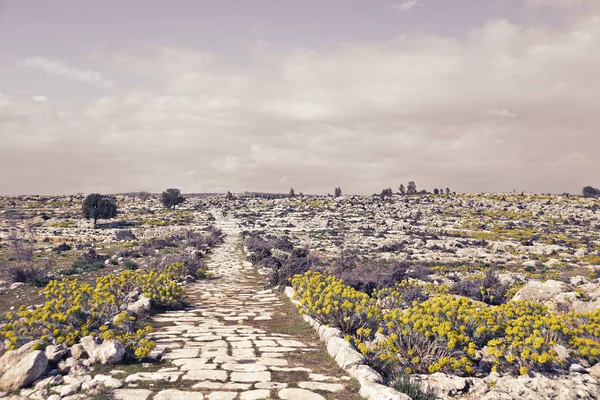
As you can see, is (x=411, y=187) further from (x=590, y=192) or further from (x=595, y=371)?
(x=595, y=371)

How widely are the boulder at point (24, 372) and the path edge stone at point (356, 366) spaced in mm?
4254

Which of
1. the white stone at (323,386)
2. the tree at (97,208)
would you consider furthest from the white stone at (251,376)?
the tree at (97,208)

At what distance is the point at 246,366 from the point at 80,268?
50.0ft

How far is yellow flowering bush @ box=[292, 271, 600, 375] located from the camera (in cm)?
562

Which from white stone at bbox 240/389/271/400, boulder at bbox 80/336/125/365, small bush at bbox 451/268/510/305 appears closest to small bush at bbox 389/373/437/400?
white stone at bbox 240/389/271/400

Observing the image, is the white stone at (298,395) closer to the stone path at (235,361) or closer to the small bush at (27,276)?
the stone path at (235,361)

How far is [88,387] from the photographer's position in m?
4.89

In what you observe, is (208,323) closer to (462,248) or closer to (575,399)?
(575,399)

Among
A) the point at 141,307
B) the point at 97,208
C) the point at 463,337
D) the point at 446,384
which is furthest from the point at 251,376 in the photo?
the point at 97,208

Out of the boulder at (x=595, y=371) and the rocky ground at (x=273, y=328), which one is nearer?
the rocky ground at (x=273, y=328)

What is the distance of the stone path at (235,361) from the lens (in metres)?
4.85

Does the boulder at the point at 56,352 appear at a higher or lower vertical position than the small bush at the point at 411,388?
higher

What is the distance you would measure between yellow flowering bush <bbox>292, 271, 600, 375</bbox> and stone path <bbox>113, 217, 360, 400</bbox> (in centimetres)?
90

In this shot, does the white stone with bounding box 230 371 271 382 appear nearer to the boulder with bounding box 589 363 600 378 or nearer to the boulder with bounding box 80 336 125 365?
the boulder with bounding box 80 336 125 365
